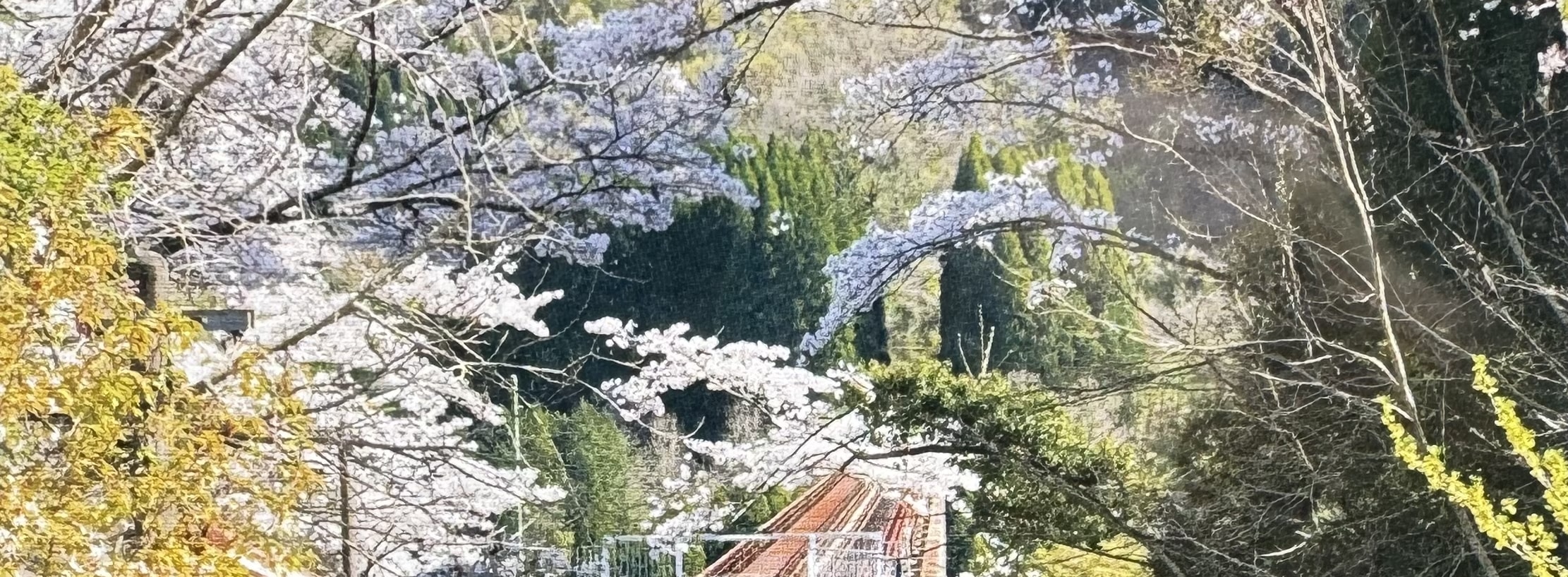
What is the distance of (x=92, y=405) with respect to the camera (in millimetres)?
2307

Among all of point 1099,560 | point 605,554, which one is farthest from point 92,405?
point 1099,560

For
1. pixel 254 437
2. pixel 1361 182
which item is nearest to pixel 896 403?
pixel 1361 182

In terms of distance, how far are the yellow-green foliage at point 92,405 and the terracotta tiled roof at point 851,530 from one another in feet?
3.61

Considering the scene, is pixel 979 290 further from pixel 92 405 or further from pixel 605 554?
pixel 92 405

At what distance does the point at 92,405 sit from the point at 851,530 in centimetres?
170

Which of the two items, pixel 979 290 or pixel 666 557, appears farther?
pixel 666 557

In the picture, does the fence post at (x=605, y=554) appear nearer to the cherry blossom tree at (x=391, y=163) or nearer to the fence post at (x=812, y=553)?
the cherry blossom tree at (x=391, y=163)

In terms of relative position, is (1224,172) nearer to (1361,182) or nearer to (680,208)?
(1361,182)

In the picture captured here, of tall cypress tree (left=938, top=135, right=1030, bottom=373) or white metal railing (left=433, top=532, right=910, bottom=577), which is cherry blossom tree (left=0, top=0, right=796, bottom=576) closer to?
white metal railing (left=433, top=532, right=910, bottom=577)

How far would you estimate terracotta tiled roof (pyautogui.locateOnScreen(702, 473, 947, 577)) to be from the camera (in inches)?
117

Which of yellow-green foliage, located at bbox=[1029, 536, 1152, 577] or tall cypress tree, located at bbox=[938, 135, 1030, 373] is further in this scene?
yellow-green foliage, located at bbox=[1029, 536, 1152, 577]

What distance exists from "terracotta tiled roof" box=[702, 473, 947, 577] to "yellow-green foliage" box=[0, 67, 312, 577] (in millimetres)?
1099

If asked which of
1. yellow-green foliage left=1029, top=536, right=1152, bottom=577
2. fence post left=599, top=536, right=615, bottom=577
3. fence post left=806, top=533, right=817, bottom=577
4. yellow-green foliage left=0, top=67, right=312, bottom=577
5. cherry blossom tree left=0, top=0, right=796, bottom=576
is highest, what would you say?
cherry blossom tree left=0, top=0, right=796, bottom=576

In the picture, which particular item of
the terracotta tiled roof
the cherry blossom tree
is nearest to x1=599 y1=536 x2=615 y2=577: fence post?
the cherry blossom tree
